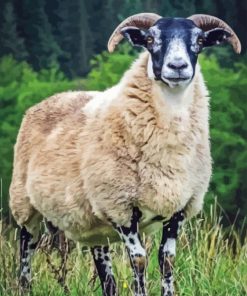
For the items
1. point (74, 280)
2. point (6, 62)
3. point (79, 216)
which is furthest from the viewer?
point (6, 62)

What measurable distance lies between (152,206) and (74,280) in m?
1.73

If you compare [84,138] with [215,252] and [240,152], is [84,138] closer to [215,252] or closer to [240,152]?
[215,252]

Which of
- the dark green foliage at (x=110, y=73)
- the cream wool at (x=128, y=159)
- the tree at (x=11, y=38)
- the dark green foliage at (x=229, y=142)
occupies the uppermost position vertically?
the cream wool at (x=128, y=159)

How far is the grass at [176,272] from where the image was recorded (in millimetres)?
10008

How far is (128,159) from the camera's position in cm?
912

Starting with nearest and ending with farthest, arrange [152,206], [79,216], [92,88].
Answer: [152,206]
[79,216]
[92,88]

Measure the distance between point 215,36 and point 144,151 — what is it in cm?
102

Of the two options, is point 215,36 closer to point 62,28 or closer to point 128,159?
point 128,159

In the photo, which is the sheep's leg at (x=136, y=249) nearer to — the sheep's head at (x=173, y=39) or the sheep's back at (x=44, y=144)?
the sheep's back at (x=44, y=144)

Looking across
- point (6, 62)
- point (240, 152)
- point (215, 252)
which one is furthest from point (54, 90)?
point (215, 252)

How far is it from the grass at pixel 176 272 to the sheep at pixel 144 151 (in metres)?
0.60

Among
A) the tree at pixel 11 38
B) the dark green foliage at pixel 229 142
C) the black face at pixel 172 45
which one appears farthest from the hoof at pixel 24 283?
the tree at pixel 11 38

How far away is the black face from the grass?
174 centimetres

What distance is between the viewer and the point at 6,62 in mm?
35250
